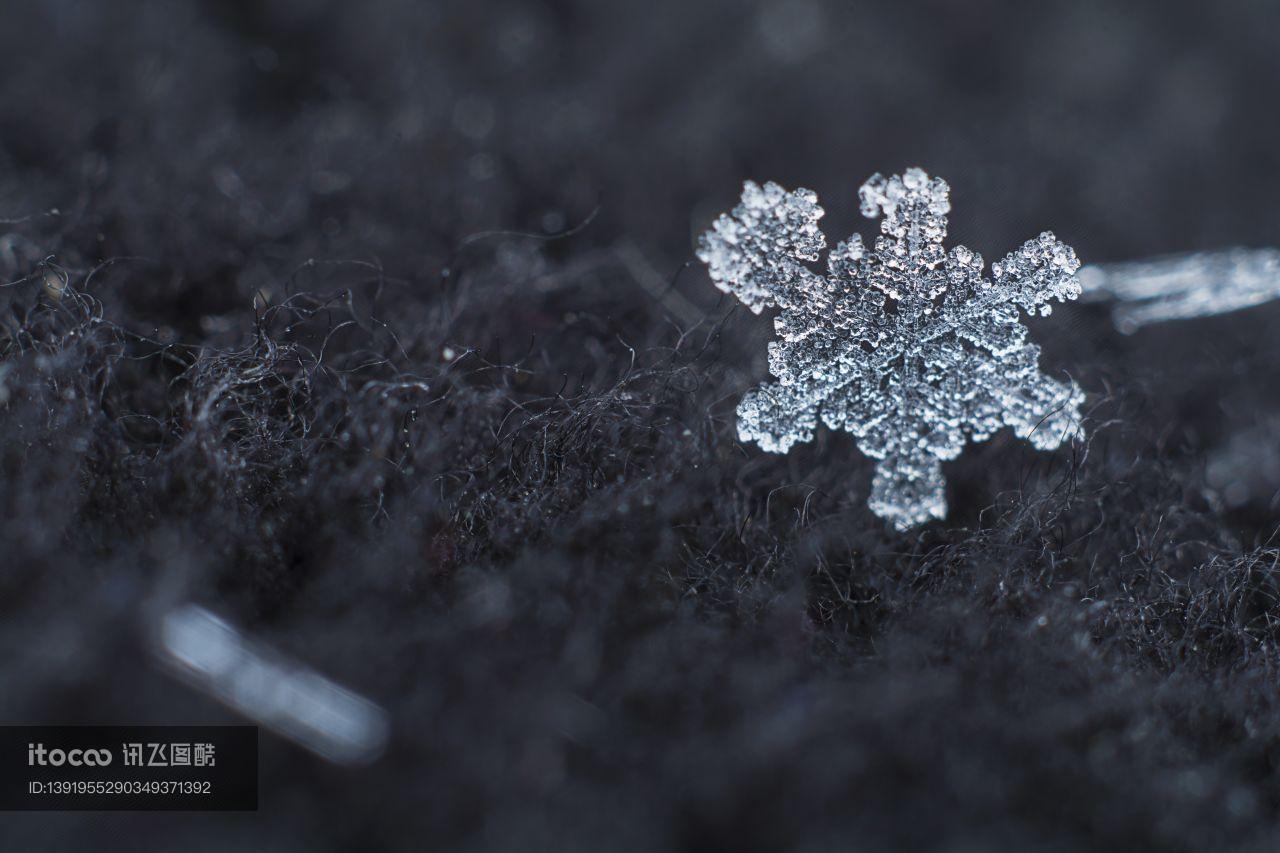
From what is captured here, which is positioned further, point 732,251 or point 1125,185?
point 1125,185

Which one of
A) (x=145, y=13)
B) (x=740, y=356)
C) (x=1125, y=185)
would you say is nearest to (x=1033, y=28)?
(x=1125, y=185)

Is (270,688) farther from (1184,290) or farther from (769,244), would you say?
(1184,290)

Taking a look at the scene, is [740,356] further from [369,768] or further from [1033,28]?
[1033,28]

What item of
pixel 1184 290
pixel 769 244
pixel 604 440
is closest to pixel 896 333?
pixel 769 244

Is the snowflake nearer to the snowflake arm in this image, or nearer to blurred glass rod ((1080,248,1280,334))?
the snowflake arm

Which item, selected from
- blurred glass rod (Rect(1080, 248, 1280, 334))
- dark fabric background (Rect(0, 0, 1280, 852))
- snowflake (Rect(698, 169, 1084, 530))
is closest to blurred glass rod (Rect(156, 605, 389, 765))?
dark fabric background (Rect(0, 0, 1280, 852))

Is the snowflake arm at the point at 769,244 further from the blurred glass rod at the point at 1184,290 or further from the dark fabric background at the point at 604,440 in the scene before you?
the blurred glass rod at the point at 1184,290

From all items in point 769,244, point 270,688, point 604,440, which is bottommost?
point 270,688
